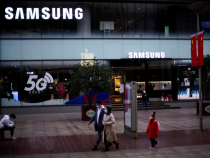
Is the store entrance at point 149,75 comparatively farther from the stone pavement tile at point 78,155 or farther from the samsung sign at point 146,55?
the stone pavement tile at point 78,155

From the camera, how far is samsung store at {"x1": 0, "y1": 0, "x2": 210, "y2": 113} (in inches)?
945

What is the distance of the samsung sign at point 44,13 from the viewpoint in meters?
23.9

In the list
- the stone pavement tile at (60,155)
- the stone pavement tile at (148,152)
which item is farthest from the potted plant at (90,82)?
the stone pavement tile at (60,155)

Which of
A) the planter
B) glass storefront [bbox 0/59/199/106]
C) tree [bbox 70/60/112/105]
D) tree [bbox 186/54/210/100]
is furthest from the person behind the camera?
glass storefront [bbox 0/59/199/106]

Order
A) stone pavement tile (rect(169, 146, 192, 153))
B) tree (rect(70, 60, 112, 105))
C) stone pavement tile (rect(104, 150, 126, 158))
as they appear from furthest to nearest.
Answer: tree (rect(70, 60, 112, 105))
stone pavement tile (rect(169, 146, 192, 153))
stone pavement tile (rect(104, 150, 126, 158))

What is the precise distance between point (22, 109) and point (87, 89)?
882 centimetres

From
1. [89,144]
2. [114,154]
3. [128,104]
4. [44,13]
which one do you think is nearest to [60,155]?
[114,154]

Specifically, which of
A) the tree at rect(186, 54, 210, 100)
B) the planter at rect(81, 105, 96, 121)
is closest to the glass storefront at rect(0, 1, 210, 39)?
the tree at rect(186, 54, 210, 100)

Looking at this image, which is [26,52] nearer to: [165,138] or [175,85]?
[175,85]

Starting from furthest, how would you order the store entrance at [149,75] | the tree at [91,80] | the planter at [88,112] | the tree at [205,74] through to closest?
the store entrance at [149,75] → the tree at [205,74] → the planter at [88,112] → the tree at [91,80]

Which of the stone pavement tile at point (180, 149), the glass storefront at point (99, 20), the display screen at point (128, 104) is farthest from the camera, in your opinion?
the glass storefront at point (99, 20)

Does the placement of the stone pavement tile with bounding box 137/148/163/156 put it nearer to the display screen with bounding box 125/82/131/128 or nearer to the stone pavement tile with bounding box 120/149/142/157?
the stone pavement tile with bounding box 120/149/142/157

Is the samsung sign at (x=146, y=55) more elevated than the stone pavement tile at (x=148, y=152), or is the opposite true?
the samsung sign at (x=146, y=55)

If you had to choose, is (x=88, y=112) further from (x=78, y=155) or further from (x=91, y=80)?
(x=78, y=155)
